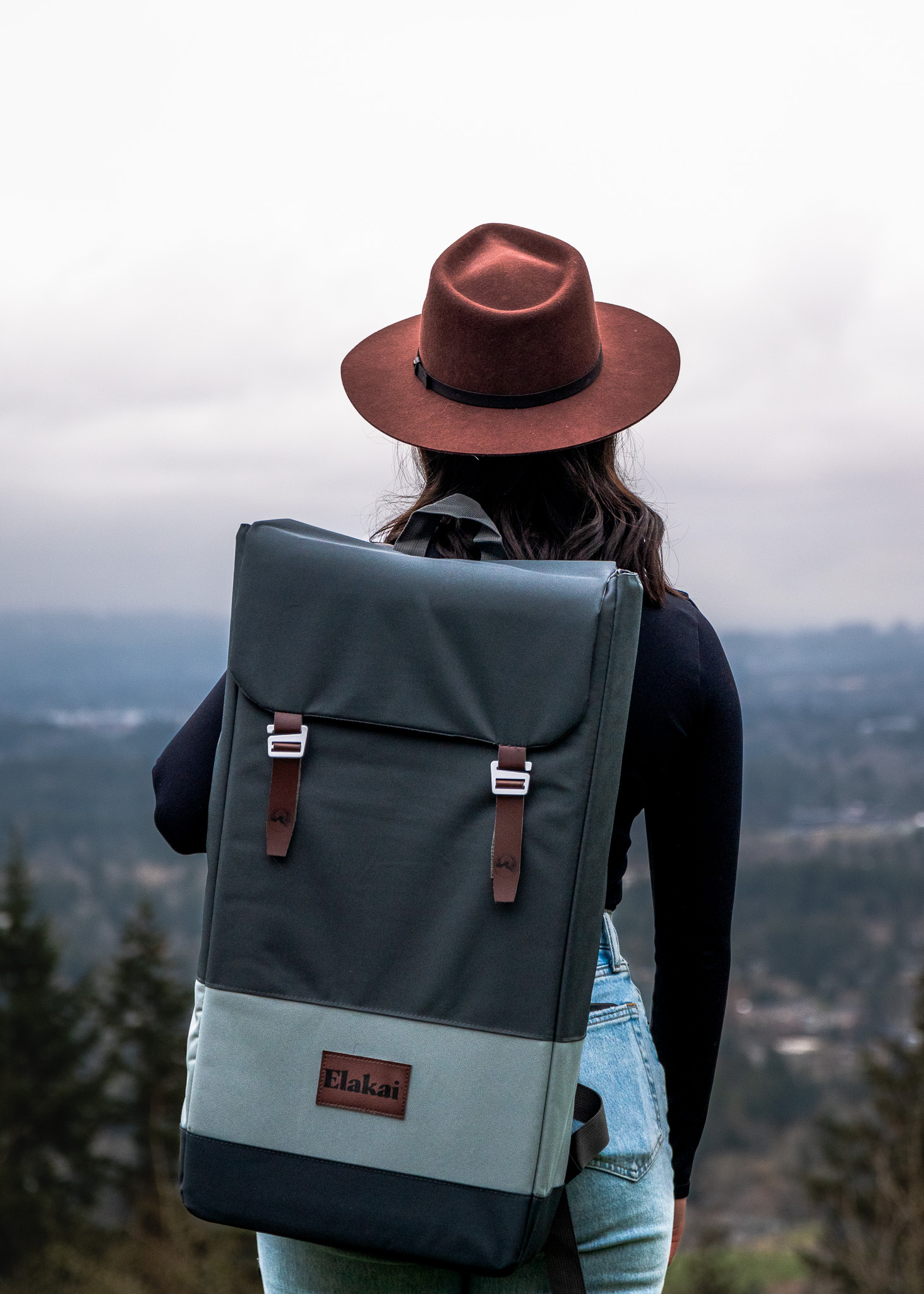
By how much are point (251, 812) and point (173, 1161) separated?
1055 inches

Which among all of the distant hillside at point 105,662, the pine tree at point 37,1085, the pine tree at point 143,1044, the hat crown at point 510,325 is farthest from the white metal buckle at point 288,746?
the distant hillside at point 105,662

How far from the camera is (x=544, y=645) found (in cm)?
118

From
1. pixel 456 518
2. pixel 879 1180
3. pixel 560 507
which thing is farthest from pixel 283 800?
pixel 879 1180

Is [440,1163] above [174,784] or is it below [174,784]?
below

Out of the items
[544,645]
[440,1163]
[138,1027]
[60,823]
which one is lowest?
[60,823]

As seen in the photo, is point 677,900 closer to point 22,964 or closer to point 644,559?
point 644,559

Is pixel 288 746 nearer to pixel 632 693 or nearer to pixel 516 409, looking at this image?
pixel 632 693

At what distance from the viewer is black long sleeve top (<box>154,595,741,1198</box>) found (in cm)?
134

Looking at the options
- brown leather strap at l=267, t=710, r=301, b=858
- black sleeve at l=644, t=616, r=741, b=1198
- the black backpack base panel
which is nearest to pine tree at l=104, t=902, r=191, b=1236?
black sleeve at l=644, t=616, r=741, b=1198

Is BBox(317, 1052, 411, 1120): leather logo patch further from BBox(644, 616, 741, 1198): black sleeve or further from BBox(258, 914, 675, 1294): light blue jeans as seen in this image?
BBox(644, 616, 741, 1198): black sleeve

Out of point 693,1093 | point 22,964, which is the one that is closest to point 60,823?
point 22,964

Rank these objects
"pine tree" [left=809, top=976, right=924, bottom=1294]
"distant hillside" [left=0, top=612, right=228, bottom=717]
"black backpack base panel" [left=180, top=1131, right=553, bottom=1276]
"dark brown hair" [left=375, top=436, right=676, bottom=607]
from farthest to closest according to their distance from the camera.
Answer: "distant hillside" [left=0, top=612, right=228, bottom=717], "pine tree" [left=809, top=976, right=924, bottom=1294], "dark brown hair" [left=375, top=436, right=676, bottom=607], "black backpack base panel" [left=180, top=1131, right=553, bottom=1276]

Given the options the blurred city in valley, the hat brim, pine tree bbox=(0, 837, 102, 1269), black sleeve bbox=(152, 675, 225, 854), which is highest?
the hat brim

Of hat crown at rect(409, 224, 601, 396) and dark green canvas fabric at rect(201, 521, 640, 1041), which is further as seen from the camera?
hat crown at rect(409, 224, 601, 396)
